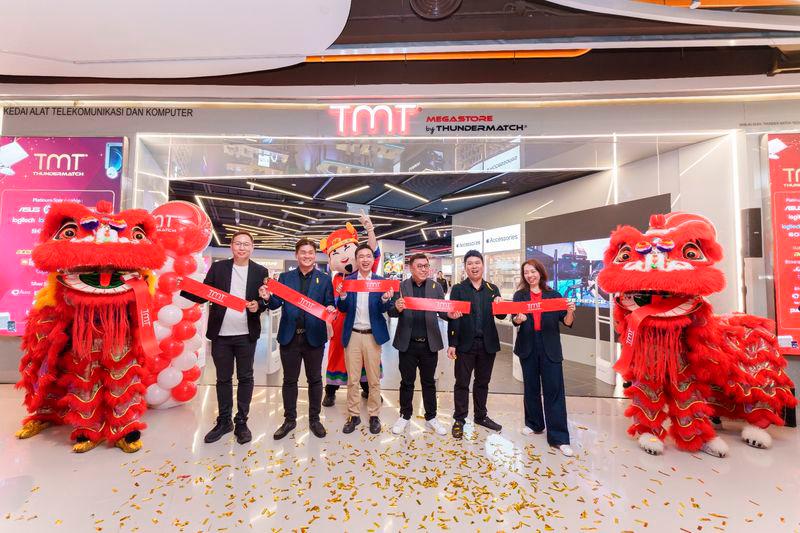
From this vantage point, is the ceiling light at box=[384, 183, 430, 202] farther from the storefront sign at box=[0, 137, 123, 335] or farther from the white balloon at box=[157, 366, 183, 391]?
the white balloon at box=[157, 366, 183, 391]

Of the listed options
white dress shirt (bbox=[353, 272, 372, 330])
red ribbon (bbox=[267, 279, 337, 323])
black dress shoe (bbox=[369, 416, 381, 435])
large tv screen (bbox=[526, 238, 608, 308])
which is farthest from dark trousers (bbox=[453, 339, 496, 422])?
large tv screen (bbox=[526, 238, 608, 308])

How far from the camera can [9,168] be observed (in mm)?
4262

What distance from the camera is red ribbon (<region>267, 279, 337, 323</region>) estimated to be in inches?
116

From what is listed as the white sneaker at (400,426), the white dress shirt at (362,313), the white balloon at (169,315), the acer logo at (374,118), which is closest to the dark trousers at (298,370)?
the white dress shirt at (362,313)

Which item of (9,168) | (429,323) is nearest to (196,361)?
(429,323)

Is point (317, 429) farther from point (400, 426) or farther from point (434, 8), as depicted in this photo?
point (434, 8)

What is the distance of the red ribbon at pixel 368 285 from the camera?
310 cm

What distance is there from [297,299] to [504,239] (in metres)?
4.25

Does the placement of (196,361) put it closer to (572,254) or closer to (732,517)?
(732,517)

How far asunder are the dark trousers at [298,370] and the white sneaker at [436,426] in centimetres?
103

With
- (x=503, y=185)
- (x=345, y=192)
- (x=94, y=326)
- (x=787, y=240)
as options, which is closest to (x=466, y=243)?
(x=503, y=185)

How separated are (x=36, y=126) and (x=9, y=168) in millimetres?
611

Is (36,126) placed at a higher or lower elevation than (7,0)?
lower

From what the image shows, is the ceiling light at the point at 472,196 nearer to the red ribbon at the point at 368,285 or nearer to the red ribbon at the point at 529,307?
the red ribbon at the point at 529,307
